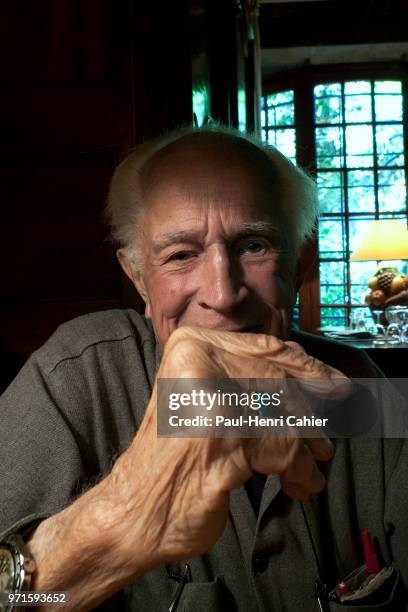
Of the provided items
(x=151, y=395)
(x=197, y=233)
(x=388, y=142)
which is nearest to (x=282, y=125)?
(x=388, y=142)

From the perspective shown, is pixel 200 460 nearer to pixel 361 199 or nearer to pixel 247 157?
pixel 247 157

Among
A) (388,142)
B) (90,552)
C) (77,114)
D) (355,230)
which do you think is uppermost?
(77,114)

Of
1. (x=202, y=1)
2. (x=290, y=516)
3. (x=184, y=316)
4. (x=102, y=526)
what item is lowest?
(x=290, y=516)

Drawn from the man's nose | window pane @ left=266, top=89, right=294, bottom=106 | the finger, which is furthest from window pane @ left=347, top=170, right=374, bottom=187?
the finger

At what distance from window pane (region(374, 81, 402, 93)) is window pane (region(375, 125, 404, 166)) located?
4 cm

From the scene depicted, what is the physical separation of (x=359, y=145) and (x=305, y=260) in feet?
0.49

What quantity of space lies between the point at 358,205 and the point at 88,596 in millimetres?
512

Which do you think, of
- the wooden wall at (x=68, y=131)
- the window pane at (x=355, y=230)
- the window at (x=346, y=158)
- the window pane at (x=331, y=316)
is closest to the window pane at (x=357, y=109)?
the window at (x=346, y=158)

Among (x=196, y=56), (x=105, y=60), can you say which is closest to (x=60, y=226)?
(x=105, y=60)

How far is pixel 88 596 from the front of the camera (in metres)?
0.36

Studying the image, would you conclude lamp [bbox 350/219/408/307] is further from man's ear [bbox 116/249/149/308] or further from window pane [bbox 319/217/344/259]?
man's ear [bbox 116/249/149/308]

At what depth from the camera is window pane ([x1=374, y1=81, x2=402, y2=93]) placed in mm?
656

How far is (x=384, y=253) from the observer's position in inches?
43.6

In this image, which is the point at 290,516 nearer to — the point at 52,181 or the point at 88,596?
the point at 88,596
